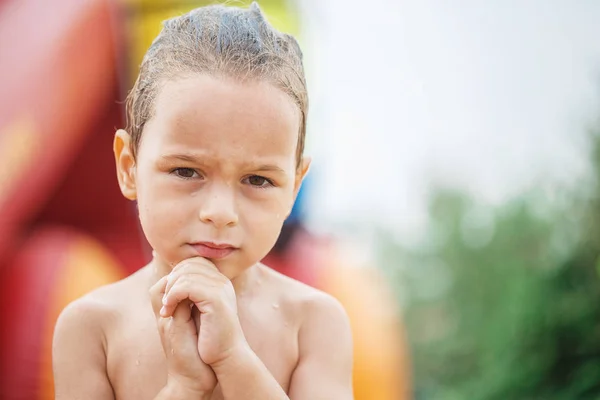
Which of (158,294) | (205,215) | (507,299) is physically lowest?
(507,299)

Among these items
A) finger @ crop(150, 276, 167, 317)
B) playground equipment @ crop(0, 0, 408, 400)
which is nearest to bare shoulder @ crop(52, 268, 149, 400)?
finger @ crop(150, 276, 167, 317)

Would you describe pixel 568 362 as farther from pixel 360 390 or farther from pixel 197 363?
pixel 197 363

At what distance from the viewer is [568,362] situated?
2354 millimetres

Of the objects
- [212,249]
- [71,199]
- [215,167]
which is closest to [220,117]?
[215,167]

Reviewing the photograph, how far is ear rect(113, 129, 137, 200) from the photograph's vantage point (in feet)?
3.38

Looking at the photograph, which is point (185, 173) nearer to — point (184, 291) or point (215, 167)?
point (215, 167)

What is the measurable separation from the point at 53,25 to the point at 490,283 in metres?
1.91

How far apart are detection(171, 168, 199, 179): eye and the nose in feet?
0.10

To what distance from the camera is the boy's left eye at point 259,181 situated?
94cm

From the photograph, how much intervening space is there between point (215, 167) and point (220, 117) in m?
0.06

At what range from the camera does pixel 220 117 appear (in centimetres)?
90

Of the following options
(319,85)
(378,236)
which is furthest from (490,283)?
(319,85)

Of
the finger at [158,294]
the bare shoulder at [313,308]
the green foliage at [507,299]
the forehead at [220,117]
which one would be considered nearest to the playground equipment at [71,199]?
the bare shoulder at [313,308]

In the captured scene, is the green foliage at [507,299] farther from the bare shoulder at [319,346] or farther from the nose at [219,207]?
the nose at [219,207]
